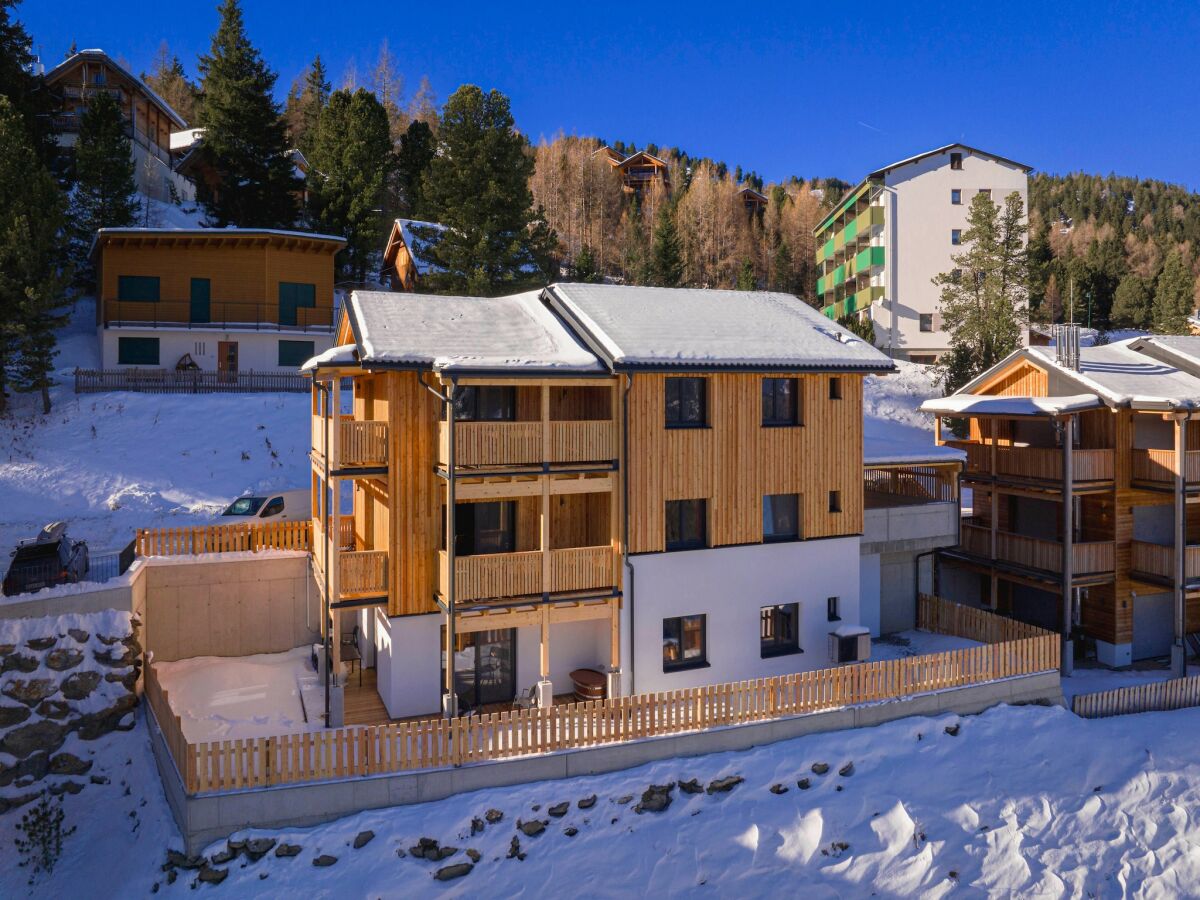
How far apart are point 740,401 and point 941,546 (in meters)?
8.77

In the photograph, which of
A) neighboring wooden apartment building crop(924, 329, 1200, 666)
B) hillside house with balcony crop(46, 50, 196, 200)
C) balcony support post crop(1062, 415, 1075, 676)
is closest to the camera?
balcony support post crop(1062, 415, 1075, 676)

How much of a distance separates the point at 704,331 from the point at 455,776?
1096 cm

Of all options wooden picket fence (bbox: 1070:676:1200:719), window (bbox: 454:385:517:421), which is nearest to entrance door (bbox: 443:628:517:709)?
window (bbox: 454:385:517:421)

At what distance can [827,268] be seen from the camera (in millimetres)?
71250

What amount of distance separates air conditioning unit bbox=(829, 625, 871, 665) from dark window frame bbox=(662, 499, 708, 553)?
3.94 metres

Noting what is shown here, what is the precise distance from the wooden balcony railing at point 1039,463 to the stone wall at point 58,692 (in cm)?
2363

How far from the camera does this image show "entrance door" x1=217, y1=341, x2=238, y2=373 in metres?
39.4

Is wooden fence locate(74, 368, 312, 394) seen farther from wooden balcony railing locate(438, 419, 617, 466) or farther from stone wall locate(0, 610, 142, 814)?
wooden balcony railing locate(438, 419, 617, 466)

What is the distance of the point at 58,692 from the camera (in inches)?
666

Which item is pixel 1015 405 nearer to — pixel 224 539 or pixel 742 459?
pixel 742 459

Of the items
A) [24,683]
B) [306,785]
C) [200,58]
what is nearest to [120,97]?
[200,58]

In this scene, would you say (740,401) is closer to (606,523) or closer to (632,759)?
(606,523)

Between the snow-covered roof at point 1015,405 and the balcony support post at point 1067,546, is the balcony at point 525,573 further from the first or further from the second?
the balcony support post at point 1067,546

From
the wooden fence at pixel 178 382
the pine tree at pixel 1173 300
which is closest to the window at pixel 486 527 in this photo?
the wooden fence at pixel 178 382
